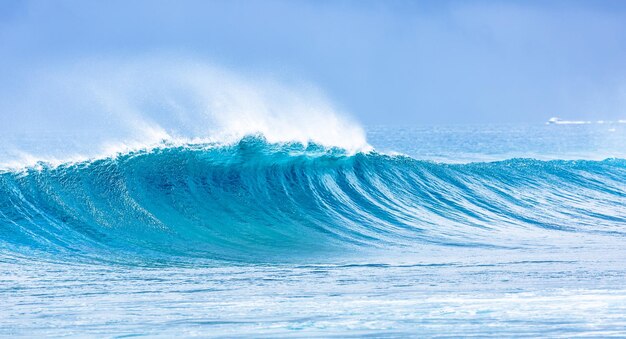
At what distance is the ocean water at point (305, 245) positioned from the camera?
258 inches

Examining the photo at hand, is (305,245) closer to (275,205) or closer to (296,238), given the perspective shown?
(296,238)

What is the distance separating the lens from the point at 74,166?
45.3 feet

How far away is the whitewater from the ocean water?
0.03 m

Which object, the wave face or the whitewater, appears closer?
the whitewater

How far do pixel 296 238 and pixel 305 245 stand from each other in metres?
0.58

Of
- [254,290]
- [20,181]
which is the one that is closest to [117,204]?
[20,181]

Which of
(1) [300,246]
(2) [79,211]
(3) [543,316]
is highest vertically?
(2) [79,211]

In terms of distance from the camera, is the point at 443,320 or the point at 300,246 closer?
the point at 443,320

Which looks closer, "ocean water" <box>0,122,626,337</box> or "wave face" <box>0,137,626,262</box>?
"ocean water" <box>0,122,626,337</box>

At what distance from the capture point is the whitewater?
6.61 meters

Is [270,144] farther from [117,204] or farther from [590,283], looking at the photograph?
[590,283]

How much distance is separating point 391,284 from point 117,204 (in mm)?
6249

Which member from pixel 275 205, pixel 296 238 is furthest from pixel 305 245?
pixel 275 205

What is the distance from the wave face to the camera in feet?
36.7
